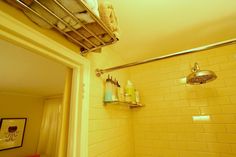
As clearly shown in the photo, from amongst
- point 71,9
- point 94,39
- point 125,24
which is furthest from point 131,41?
point 71,9

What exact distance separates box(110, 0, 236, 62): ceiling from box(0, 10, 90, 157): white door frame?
1.41 feet

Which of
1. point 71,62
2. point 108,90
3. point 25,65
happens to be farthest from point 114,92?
point 25,65

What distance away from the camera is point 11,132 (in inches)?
124

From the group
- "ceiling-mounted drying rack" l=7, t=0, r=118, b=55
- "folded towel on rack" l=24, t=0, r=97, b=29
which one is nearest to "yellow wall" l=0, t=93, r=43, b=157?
"ceiling-mounted drying rack" l=7, t=0, r=118, b=55

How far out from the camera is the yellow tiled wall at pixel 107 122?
0.97 metres

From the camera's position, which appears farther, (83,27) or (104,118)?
(104,118)

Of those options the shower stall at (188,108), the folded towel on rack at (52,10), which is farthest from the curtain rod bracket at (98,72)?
the folded towel on rack at (52,10)

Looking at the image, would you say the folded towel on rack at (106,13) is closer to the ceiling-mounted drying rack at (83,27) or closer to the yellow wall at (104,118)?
the ceiling-mounted drying rack at (83,27)

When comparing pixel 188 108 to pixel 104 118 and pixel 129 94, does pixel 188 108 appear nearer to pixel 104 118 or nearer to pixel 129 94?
pixel 129 94

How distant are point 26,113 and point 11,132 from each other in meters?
0.49

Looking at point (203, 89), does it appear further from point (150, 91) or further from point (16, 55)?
point (16, 55)

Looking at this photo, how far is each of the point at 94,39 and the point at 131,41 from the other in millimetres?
524

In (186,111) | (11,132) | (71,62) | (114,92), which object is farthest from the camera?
(11,132)

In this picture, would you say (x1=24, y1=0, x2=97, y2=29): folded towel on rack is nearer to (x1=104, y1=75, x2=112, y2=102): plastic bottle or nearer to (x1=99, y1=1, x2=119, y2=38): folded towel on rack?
(x1=99, y1=1, x2=119, y2=38): folded towel on rack
